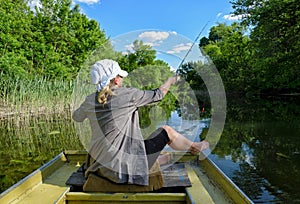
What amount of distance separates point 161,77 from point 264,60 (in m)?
17.3

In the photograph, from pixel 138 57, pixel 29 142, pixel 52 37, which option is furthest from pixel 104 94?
pixel 52 37

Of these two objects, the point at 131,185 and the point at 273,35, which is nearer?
the point at 131,185

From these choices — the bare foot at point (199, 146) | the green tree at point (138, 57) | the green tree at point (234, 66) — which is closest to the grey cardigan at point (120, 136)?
the green tree at point (138, 57)

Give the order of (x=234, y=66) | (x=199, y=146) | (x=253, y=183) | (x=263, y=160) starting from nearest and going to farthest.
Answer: (x=199, y=146), (x=253, y=183), (x=263, y=160), (x=234, y=66)

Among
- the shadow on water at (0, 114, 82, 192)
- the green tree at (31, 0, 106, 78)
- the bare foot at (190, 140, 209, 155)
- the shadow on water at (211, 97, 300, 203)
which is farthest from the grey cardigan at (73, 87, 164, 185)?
the green tree at (31, 0, 106, 78)

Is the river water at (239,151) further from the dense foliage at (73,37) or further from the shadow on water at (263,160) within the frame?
the dense foliage at (73,37)

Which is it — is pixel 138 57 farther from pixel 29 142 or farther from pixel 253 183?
pixel 29 142

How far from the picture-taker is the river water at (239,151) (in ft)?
15.0

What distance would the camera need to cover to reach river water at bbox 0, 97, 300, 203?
4.56 metres

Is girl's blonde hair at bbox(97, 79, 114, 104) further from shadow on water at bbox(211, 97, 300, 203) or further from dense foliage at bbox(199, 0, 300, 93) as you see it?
dense foliage at bbox(199, 0, 300, 93)

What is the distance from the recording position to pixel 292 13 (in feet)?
57.5

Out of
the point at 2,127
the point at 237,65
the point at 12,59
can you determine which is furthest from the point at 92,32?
the point at 237,65

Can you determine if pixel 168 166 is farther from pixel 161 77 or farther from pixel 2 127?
pixel 2 127

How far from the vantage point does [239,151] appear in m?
6.69
